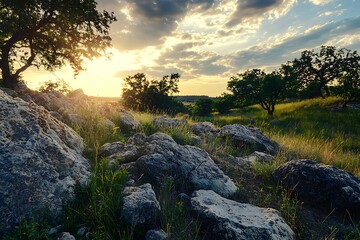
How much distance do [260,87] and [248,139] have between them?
29.0m

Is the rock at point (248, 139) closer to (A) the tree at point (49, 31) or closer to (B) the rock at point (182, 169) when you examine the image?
(B) the rock at point (182, 169)

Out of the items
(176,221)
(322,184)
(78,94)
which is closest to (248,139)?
(322,184)

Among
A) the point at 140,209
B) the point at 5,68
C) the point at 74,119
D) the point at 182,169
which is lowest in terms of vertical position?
the point at 140,209

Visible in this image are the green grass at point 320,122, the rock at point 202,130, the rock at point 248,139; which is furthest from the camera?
the green grass at point 320,122

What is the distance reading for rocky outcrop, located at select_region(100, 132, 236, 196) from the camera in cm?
529

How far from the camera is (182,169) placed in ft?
18.0

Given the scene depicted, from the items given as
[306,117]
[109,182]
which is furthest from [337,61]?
[109,182]

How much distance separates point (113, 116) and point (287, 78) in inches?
1382

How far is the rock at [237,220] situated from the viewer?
12.4 ft

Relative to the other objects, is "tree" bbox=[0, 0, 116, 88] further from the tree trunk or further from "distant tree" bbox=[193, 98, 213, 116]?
"distant tree" bbox=[193, 98, 213, 116]

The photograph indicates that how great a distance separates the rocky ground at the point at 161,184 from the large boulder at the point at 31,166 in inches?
0.5

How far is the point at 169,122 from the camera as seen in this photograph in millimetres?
10656

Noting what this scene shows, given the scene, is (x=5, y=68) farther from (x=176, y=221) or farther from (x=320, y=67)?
(x=320, y=67)

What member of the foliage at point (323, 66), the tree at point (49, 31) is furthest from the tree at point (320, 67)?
the tree at point (49, 31)
